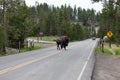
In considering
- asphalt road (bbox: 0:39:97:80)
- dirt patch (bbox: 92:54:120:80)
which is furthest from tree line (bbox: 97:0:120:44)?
asphalt road (bbox: 0:39:97:80)

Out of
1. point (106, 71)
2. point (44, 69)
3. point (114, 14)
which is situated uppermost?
point (114, 14)

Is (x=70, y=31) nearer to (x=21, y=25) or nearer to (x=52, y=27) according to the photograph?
(x=52, y=27)

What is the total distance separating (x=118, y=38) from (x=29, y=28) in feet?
52.4

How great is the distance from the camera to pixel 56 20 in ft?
518

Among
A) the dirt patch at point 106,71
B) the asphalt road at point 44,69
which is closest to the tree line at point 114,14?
the dirt patch at point 106,71

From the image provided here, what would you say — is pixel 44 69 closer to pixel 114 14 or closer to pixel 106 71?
pixel 106 71

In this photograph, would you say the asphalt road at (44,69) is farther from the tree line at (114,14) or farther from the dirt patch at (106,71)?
the tree line at (114,14)

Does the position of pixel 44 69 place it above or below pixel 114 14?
below

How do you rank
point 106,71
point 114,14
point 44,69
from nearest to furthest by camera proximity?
1. point 44,69
2. point 106,71
3. point 114,14

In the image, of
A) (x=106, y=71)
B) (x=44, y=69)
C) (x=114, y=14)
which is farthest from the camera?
(x=114, y=14)

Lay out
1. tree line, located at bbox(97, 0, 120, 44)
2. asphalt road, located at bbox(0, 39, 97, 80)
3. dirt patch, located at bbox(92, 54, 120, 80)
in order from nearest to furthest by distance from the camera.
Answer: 1. asphalt road, located at bbox(0, 39, 97, 80)
2. dirt patch, located at bbox(92, 54, 120, 80)
3. tree line, located at bbox(97, 0, 120, 44)

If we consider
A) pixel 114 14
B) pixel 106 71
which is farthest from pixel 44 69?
pixel 114 14

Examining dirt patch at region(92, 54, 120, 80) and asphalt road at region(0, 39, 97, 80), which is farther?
dirt patch at region(92, 54, 120, 80)

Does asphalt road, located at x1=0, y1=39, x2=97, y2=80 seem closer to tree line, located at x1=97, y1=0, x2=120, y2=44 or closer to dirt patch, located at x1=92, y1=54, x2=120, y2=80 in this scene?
dirt patch, located at x1=92, y1=54, x2=120, y2=80
